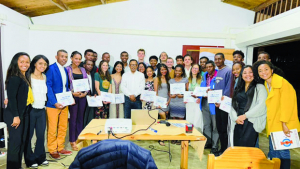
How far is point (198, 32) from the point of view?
6152 mm

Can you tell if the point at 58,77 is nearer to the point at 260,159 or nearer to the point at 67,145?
the point at 67,145

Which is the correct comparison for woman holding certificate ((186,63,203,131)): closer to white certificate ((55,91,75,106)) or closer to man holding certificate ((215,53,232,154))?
man holding certificate ((215,53,232,154))

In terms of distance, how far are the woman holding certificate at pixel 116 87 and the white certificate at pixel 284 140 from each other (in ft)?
9.67

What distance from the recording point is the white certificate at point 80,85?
3.46 metres

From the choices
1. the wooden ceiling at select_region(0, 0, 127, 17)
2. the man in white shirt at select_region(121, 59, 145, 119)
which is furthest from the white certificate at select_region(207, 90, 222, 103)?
the wooden ceiling at select_region(0, 0, 127, 17)

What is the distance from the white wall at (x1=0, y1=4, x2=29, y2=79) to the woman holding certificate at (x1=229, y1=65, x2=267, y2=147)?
476cm

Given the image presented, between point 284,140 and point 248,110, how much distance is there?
518 mm

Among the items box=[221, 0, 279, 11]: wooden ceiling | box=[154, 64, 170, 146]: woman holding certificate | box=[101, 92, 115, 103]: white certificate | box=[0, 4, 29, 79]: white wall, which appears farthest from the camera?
box=[221, 0, 279, 11]: wooden ceiling

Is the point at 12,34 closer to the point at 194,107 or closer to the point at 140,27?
the point at 140,27

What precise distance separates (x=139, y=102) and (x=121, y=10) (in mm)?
3416

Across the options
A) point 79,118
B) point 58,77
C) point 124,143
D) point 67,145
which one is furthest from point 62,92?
point 124,143

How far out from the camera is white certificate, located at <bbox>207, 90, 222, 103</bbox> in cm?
328

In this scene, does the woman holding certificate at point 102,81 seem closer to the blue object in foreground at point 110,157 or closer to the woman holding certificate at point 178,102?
the woman holding certificate at point 178,102

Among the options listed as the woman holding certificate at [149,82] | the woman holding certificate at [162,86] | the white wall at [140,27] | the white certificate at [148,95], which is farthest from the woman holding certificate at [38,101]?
the white wall at [140,27]
